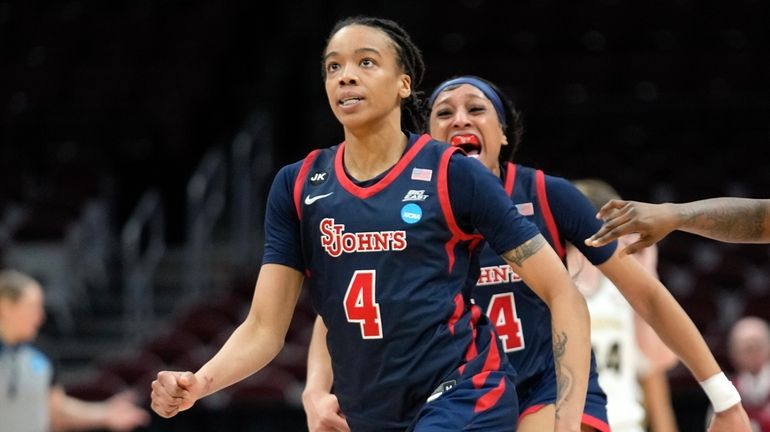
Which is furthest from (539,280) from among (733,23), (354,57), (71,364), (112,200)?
(733,23)

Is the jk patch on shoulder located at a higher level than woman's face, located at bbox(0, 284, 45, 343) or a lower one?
higher

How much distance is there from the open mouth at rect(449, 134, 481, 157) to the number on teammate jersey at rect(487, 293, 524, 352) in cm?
50

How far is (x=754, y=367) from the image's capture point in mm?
8266

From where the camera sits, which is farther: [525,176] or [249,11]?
[249,11]

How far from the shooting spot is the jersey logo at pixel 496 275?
14.2 ft

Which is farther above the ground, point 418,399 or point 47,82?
point 47,82

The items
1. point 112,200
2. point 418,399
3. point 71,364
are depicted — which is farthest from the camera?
point 112,200

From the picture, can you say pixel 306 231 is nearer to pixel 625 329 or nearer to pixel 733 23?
pixel 625 329

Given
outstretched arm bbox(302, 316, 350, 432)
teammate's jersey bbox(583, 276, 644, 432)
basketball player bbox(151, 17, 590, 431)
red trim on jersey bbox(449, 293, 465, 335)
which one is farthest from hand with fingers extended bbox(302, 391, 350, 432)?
teammate's jersey bbox(583, 276, 644, 432)

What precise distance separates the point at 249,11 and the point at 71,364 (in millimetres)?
5539

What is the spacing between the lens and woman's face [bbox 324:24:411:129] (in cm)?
374

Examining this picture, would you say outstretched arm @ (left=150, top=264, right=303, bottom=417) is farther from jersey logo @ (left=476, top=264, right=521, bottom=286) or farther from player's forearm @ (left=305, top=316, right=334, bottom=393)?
jersey logo @ (left=476, top=264, right=521, bottom=286)

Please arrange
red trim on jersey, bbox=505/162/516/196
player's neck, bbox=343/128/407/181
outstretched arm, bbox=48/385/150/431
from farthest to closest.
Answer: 1. outstretched arm, bbox=48/385/150/431
2. red trim on jersey, bbox=505/162/516/196
3. player's neck, bbox=343/128/407/181

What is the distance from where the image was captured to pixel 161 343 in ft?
36.0
